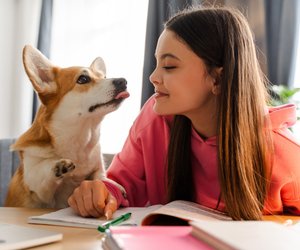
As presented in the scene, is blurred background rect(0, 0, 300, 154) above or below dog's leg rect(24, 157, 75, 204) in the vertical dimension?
above

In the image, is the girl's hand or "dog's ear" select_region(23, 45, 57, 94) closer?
the girl's hand

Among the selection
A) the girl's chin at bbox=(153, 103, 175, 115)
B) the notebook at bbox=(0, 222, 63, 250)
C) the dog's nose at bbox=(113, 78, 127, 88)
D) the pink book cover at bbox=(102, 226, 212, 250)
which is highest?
the dog's nose at bbox=(113, 78, 127, 88)

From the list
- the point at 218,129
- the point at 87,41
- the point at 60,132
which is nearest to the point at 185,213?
the point at 218,129

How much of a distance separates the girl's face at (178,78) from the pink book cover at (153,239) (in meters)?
0.48

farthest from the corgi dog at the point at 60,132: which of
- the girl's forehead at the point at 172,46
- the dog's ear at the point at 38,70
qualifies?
the girl's forehead at the point at 172,46

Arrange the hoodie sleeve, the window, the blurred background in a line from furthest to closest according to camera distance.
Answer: the window → the blurred background → the hoodie sleeve

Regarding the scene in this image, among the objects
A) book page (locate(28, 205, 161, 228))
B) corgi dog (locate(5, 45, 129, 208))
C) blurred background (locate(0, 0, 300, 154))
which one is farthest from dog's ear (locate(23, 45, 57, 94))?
blurred background (locate(0, 0, 300, 154))

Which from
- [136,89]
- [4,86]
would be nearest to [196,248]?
[136,89]

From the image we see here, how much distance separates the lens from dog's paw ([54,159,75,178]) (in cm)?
111

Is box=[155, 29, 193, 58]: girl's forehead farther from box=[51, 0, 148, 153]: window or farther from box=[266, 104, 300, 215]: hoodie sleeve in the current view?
box=[51, 0, 148, 153]: window

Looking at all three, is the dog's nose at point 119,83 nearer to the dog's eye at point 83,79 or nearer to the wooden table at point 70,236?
the dog's eye at point 83,79

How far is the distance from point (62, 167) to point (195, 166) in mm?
365

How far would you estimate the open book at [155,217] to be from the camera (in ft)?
2.55

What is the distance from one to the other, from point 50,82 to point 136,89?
1.94 meters
